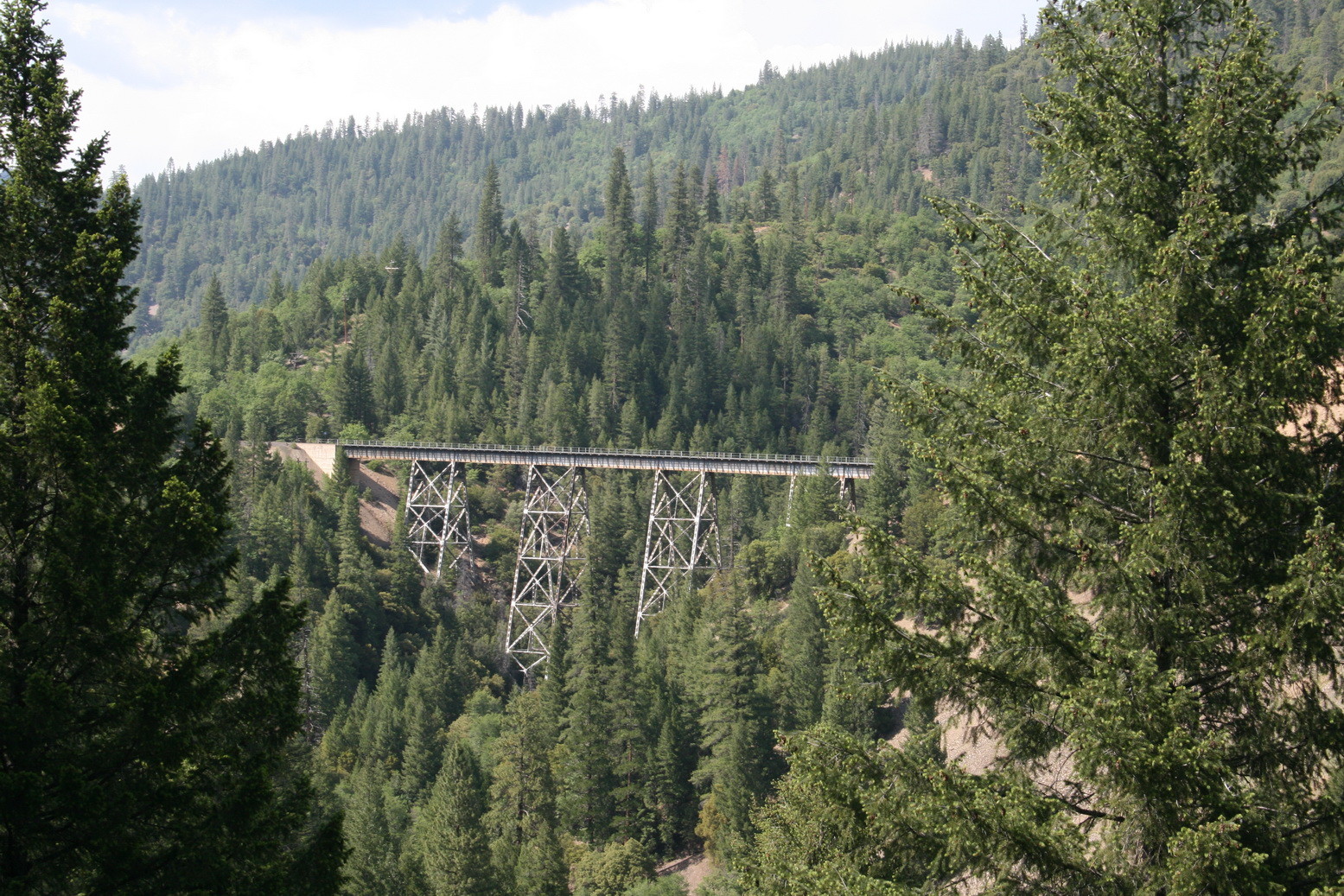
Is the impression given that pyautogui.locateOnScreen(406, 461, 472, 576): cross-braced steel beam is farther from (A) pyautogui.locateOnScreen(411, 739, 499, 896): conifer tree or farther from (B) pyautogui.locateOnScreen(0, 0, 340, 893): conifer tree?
(B) pyautogui.locateOnScreen(0, 0, 340, 893): conifer tree

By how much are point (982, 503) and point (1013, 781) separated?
5.60 feet

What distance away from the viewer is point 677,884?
3173cm

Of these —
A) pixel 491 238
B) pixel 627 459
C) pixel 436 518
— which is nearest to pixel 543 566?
pixel 627 459

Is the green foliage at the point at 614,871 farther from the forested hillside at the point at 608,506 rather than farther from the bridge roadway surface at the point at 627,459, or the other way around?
the bridge roadway surface at the point at 627,459

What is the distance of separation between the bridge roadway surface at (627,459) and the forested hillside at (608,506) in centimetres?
317

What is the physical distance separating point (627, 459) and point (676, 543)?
574cm

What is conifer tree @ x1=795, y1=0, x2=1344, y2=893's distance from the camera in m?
6.01

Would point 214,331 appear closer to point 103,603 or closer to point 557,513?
point 557,513

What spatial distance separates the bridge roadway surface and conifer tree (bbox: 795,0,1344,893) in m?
47.5

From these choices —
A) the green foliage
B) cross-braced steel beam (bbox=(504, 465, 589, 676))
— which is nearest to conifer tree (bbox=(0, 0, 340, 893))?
the green foliage

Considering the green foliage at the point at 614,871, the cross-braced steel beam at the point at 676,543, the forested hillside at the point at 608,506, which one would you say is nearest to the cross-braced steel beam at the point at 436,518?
the forested hillside at the point at 608,506

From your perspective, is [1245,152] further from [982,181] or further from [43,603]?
[982,181]

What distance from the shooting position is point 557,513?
6106 centimetres

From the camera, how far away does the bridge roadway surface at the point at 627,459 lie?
5984 cm
